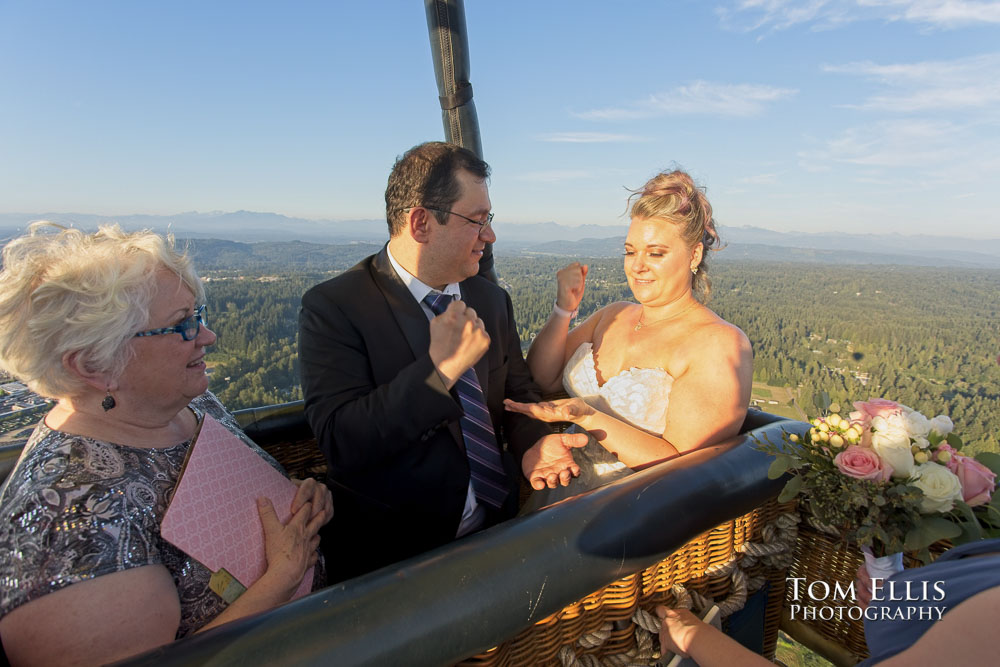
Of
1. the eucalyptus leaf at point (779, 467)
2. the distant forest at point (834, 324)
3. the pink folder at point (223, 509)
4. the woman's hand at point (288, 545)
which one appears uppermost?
the eucalyptus leaf at point (779, 467)

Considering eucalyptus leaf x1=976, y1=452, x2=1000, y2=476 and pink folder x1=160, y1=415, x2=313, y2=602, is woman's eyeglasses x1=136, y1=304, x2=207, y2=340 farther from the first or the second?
eucalyptus leaf x1=976, y1=452, x2=1000, y2=476

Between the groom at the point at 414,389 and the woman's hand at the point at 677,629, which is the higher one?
the groom at the point at 414,389

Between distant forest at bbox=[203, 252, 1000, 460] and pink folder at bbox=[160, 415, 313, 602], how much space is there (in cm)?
175

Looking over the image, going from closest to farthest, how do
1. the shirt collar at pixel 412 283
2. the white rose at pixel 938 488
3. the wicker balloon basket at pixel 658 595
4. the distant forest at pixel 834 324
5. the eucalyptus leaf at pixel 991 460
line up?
the wicker balloon basket at pixel 658 595
the white rose at pixel 938 488
the eucalyptus leaf at pixel 991 460
the shirt collar at pixel 412 283
the distant forest at pixel 834 324

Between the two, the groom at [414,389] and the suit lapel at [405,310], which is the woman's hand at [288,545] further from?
the suit lapel at [405,310]

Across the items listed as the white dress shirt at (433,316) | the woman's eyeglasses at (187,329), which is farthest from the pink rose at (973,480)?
the woman's eyeglasses at (187,329)

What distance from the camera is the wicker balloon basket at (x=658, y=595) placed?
1.28m

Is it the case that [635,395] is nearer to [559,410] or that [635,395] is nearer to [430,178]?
[559,410]

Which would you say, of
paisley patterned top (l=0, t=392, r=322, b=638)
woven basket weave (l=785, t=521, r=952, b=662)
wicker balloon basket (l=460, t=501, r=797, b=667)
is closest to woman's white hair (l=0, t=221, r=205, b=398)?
paisley patterned top (l=0, t=392, r=322, b=638)

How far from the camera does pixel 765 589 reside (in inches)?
73.1

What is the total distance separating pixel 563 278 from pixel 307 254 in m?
9.37

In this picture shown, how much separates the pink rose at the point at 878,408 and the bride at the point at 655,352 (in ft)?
1.42

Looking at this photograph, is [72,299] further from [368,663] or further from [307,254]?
[307,254]

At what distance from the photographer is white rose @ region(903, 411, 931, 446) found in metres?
1.50
